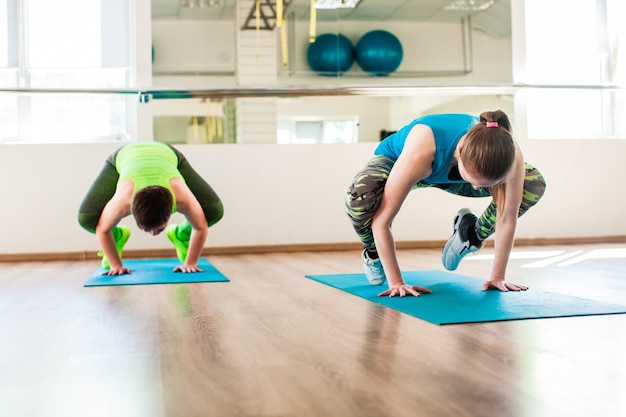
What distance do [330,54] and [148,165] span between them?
6.19 feet

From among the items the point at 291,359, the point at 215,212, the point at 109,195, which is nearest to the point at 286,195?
the point at 215,212

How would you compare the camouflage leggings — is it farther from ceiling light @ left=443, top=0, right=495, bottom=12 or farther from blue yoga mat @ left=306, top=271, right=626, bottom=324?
ceiling light @ left=443, top=0, right=495, bottom=12

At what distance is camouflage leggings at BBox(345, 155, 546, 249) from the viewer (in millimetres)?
2092

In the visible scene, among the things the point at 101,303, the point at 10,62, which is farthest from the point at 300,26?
the point at 101,303

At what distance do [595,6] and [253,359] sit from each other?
14.7 ft

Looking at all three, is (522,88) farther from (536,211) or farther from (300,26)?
(300,26)

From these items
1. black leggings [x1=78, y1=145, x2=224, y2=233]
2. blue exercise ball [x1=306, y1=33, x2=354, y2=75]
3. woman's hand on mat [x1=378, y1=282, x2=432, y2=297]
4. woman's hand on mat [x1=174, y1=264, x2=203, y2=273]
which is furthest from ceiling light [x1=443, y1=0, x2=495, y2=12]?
woman's hand on mat [x1=378, y1=282, x2=432, y2=297]

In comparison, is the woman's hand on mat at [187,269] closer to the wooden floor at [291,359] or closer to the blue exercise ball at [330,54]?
the wooden floor at [291,359]

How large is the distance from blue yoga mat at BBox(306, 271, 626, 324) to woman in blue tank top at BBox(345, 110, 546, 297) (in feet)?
0.22

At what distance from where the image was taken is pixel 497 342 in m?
1.34

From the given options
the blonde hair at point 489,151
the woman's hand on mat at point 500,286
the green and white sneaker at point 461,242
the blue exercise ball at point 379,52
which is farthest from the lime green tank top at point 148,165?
the blue exercise ball at point 379,52

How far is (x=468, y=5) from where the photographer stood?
4.75 meters

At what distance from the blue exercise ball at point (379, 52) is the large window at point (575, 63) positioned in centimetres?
83

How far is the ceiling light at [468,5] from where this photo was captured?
15.4 ft
